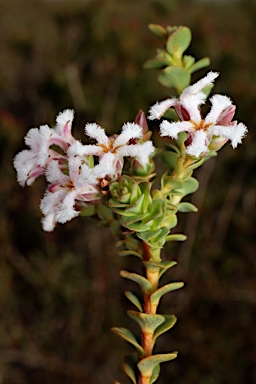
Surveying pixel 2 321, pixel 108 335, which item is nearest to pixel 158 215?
pixel 108 335

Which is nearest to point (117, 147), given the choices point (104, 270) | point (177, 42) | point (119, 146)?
point (119, 146)

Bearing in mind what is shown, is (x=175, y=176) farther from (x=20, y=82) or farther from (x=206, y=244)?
(x=20, y=82)

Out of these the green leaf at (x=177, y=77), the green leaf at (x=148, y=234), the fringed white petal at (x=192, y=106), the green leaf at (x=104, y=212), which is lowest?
the green leaf at (x=148, y=234)

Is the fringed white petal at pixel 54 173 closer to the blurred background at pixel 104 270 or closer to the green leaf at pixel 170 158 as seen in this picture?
the green leaf at pixel 170 158

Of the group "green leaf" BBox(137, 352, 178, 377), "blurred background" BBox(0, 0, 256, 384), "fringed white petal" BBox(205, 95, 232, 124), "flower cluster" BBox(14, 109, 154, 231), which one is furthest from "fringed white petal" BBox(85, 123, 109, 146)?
"blurred background" BBox(0, 0, 256, 384)

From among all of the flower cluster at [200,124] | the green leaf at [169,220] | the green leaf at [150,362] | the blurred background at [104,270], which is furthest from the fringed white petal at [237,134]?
the blurred background at [104,270]

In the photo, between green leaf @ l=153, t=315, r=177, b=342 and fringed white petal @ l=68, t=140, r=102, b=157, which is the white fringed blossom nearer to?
fringed white petal @ l=68, t=140, r=102, b=157
